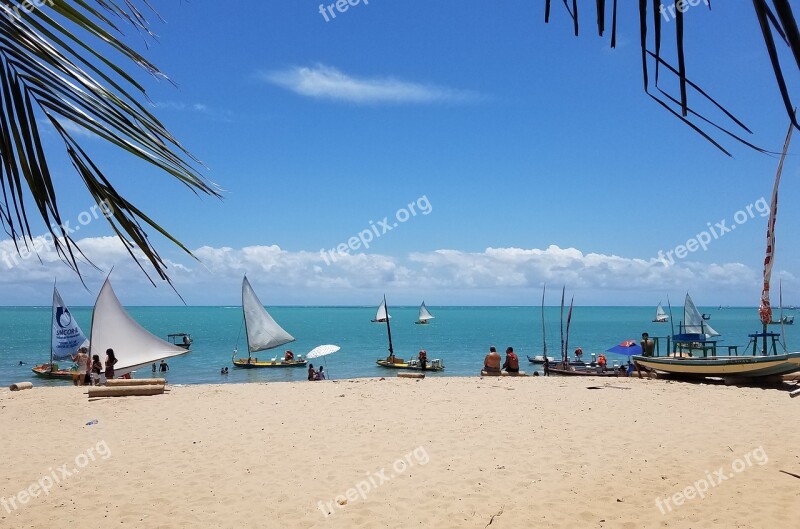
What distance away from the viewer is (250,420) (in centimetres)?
1212

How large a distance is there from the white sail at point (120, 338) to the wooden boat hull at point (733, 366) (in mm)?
19099

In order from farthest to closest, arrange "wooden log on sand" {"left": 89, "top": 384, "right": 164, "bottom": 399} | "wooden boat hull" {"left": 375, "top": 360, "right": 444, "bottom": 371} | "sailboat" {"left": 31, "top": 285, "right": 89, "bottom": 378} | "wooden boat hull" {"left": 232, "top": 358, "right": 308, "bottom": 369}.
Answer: "wooden boat hull" {"left": 232, "top": 358, "right": 308, "bottom": 369} → "wooden boat hull" {"left": 375, "top": 360, "right": 444, "bottom": 371} → "sailboat" {"left": 31, "top": 285, "right": 89, "bottom": 378} → "wooden log on sand" {"left": 89, "top": 384, "right": 164, "bottom": 399}

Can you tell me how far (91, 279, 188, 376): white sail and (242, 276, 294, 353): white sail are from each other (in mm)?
12348

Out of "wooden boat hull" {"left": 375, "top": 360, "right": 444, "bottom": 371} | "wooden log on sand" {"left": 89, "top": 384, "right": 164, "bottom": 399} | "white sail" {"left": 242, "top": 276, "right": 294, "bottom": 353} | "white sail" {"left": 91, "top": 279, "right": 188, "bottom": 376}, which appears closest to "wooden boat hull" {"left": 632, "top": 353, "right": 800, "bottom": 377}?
"wooden log on sand" {"left": 89, "top": 384, "right": 164, "bottom": 399}

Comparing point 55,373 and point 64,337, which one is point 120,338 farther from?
point 55,373

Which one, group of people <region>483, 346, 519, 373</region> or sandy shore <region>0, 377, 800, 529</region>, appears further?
group of people <region>483, 346, 519, 373</region>

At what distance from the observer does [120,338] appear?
22.4 metres

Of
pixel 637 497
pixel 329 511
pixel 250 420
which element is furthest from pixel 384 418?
pixel 637 497

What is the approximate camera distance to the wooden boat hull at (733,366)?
16.8 m

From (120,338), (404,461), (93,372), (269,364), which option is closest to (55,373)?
(269,364)

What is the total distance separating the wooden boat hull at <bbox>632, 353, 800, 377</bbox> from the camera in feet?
55.1

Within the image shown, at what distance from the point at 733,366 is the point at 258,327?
1093 inches

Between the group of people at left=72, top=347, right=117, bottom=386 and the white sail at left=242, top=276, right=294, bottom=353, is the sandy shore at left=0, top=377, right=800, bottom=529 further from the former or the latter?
the white sail at left=242, top=276, right=294, bottom=353

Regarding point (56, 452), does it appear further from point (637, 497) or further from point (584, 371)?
point (584, 371)
